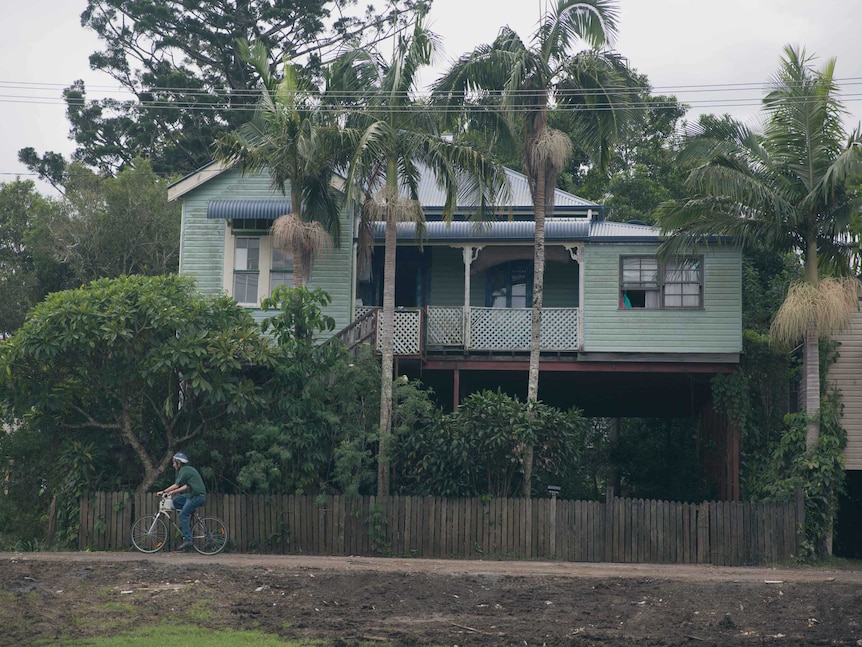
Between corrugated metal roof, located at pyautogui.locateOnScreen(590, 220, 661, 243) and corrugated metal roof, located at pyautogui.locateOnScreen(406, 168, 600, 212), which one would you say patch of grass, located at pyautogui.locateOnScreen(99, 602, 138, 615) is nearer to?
corrugated metal roof, located at pyautogui.locateOnScreen(590, 220, 661, 243)

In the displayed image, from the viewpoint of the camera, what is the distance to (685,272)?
2598 centimetres

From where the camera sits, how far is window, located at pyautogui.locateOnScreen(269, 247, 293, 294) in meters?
27.1

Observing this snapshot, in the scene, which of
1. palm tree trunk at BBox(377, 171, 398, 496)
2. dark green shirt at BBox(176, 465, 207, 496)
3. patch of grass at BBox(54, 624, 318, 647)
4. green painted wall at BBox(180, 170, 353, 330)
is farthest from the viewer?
green painted wall at BBox(180, 170, 353, 330)

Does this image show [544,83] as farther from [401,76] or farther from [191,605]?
[191,605]

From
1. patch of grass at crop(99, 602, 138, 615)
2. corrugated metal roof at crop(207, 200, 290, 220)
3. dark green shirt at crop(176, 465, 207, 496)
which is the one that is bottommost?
patch of grass at crop(99, 602, 138, 615)

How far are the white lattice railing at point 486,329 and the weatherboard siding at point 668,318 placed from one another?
496 mm

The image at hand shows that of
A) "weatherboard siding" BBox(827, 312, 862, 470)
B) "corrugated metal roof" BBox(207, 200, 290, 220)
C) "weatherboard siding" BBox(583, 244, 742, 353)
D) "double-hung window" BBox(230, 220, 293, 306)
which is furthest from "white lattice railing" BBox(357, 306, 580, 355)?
"weatherboard siding" BBox(827, 312, 862, 470)

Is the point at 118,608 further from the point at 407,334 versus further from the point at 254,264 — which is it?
the point at 254,264

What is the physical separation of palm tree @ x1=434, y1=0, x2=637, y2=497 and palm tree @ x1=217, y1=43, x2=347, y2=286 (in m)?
2.71

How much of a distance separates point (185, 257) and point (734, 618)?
1605cm

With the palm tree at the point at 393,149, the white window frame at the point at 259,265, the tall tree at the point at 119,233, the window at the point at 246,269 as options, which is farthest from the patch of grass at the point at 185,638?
the tall tree at the point at 119,233

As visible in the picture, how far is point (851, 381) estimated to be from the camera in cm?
2420

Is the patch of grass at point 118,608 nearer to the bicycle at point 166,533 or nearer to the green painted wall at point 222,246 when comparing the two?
the bicycle at point 166,533

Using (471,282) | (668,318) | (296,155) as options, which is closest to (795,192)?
(668,318)
